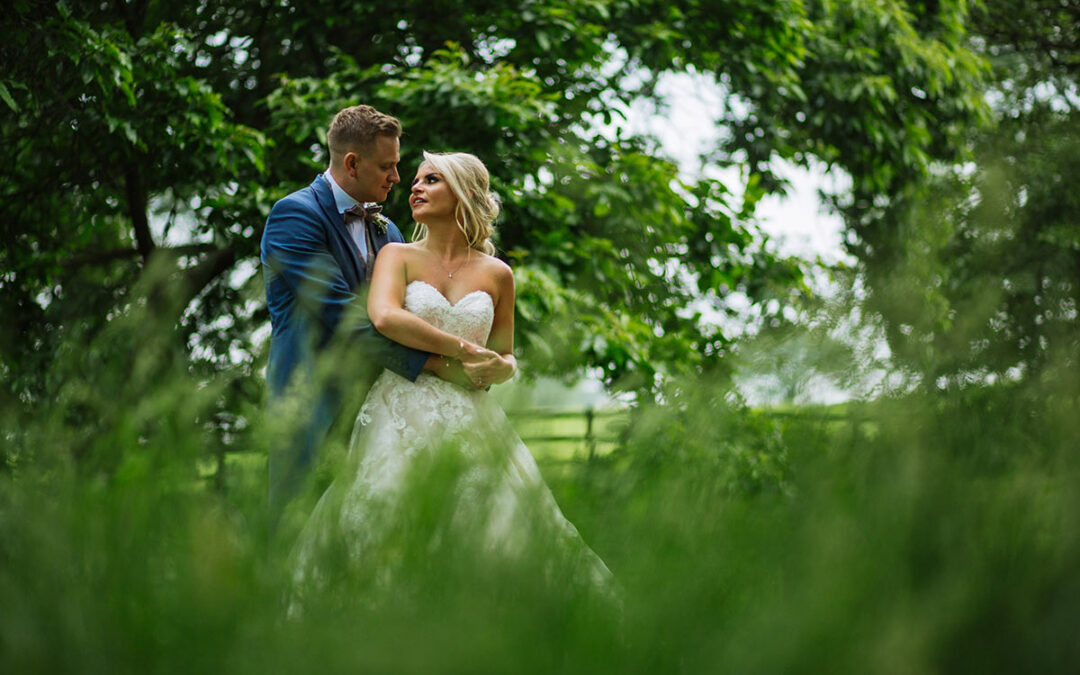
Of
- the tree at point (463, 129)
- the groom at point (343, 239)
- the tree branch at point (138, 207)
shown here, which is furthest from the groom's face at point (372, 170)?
the tree branch at point (138, 207)

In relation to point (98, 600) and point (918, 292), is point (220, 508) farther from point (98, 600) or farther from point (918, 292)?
Result: point (918, 292)

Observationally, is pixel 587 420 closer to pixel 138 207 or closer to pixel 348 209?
pixel 348 209

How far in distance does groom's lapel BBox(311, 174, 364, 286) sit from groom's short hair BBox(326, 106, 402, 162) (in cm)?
17

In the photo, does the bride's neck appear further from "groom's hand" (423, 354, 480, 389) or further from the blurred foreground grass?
the blurred foreground grass

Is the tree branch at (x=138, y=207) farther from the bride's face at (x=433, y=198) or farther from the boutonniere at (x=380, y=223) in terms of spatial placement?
the bride's face at (x=433, y=198)

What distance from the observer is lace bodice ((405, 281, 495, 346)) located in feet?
11.7

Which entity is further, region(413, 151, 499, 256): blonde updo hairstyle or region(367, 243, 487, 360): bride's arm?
region(413, 151, 499, 256): blonde updo hairstyle

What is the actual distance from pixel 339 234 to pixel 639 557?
2.88 meters

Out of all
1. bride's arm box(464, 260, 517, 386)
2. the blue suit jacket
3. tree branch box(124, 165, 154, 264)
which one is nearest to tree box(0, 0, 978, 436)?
tree branch box(124, 165, 154, 264)

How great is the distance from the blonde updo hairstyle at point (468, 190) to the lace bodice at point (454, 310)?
0.26 meters

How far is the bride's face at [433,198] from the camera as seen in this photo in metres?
3.68

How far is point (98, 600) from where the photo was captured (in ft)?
2.71

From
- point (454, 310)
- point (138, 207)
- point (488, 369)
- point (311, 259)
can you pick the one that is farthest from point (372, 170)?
point (138, 207)

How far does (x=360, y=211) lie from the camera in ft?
Result: 12.5
